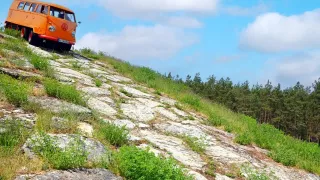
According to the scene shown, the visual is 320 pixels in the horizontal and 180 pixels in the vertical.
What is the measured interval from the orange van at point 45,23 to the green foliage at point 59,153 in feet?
38.6

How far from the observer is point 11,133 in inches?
215

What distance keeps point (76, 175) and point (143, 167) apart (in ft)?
2.69

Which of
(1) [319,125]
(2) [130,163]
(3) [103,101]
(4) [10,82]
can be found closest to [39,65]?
(3) [103,101]

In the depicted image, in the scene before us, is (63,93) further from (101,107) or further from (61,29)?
(61,29)

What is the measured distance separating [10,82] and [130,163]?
A: 3.56m

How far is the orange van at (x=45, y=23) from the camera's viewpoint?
53.7 ft

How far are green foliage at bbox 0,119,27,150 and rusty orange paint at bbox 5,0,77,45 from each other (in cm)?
1116

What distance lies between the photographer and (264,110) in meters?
75.1

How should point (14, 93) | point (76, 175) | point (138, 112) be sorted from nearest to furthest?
point (76, 175) < point (14, 93) < point (138, 112)

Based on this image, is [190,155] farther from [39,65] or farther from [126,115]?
[39,65]

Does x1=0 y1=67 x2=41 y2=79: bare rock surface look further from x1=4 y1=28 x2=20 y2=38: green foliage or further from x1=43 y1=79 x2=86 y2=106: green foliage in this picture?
x1=4 y1=28 x2=20 y2=38: green foliage

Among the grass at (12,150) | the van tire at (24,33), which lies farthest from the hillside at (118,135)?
the van tire at (24,33)

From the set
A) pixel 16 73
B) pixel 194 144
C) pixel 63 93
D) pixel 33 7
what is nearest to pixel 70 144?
pixel 63 93

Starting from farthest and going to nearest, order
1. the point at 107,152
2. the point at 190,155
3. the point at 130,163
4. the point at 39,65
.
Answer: the point at 39,65, the point at 190,155, the point at 107,152, the point at 130,163
